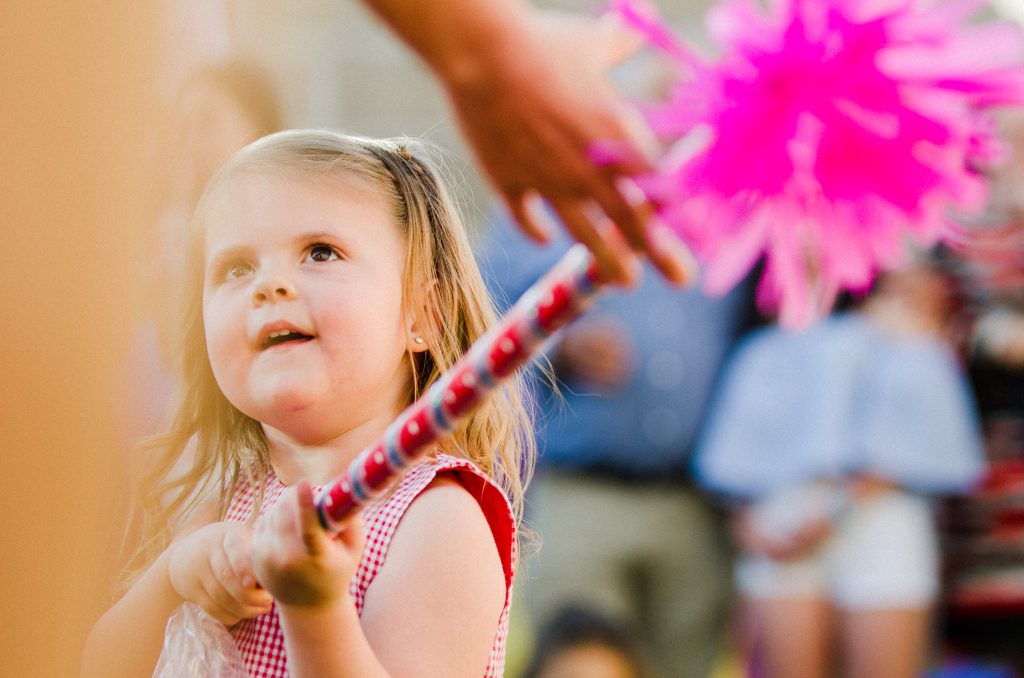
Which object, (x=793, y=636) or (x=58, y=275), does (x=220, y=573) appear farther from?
(x=793, y=636)

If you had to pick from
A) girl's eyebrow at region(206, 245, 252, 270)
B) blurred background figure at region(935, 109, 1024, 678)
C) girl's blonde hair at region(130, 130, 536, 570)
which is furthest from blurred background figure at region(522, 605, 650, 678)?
girl's eyebrow at region(206, 245, 252, 270)

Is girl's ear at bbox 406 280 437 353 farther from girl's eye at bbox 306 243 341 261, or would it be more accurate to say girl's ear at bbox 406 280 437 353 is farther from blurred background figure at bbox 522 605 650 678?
blurred background figure at bbox 522 605 650 678

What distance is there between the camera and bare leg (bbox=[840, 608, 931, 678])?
1.16 m

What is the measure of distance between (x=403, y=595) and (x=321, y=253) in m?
0.15

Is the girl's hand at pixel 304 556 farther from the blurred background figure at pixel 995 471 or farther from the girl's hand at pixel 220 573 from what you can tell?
the blurred background figure at pixel 995 471

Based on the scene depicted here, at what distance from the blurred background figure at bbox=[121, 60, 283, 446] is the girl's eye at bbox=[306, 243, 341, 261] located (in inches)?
3.0

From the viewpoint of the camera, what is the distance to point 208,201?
0.57m

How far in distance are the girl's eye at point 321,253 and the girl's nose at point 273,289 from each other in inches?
0.8

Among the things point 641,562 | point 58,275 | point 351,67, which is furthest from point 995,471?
point 58,275

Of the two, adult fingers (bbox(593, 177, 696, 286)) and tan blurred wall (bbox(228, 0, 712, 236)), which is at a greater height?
tan blurred wall (bbox(228, 0, 712, 236))

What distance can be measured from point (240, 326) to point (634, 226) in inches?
7.9

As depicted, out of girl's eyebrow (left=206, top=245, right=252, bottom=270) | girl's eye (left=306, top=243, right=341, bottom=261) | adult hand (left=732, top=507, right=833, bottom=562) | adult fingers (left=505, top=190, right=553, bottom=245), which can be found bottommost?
adult fingers (left=505, top=190, right=553, bottom=245)

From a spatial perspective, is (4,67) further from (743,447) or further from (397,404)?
(743,447)

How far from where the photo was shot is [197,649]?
0.54 m
